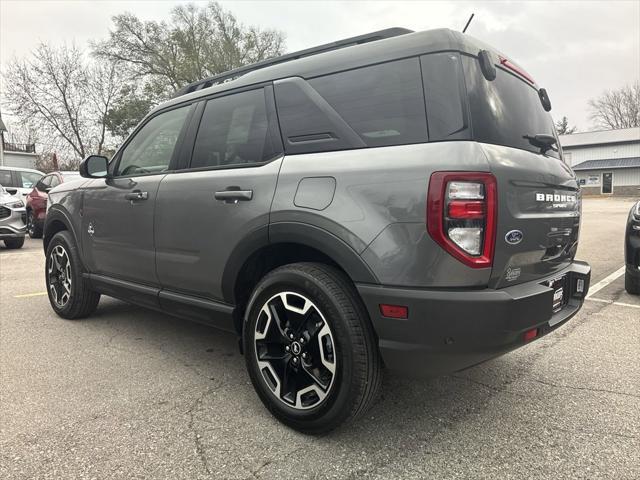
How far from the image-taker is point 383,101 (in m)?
2.27

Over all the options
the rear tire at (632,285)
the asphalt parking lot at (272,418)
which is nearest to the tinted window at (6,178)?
the asphalt parking lot at (272,418)

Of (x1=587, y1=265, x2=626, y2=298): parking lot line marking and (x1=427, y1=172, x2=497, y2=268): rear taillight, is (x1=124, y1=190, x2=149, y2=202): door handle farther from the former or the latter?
(x1=587, y1=265, x2=626, y2=298): parking lot line marking

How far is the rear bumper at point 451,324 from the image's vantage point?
1.98 m

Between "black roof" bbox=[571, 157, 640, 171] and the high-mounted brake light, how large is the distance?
45.5 metres

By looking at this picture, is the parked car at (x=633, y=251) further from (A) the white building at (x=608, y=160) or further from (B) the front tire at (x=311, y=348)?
(A) the white building at (x=608, y=160)

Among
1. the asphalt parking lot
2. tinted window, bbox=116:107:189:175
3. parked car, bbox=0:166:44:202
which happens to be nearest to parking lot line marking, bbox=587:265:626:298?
the asphalt parking lot

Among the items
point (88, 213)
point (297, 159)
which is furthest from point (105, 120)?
point (297, 159)

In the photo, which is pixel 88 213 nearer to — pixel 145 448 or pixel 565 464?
pixel 145 448

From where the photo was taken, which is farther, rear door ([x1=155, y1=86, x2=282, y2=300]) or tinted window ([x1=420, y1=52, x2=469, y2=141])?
rear door ([x1=155, y1=86, x2=282, y2=300])

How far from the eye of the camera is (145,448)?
230 cm

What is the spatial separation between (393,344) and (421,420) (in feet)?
2.39

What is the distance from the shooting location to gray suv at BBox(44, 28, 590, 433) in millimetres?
2002

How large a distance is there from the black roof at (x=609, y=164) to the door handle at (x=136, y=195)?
4635 centimetres

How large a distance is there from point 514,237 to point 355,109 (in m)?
0.97
